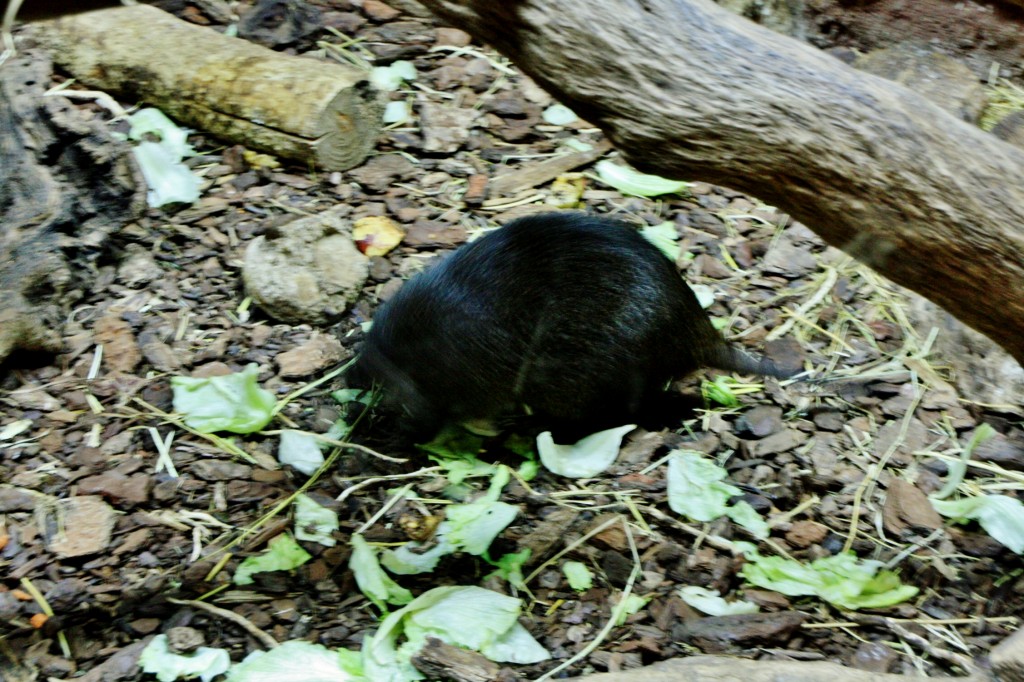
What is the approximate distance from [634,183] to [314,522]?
7.89 ft

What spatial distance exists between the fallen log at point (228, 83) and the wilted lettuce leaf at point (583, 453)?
190 cm

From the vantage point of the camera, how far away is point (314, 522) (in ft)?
11.0

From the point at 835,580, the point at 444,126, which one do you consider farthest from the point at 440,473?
the point at 444,126

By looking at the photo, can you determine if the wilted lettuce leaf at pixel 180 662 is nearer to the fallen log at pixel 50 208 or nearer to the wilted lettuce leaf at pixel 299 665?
the wilted lettuce leaf at pixel 299 665

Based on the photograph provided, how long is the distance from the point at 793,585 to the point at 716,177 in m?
1.45

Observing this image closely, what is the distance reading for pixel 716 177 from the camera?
8.15 feet

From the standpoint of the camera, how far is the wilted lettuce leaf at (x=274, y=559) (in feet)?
10.4

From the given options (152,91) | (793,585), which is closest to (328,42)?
(152,91)

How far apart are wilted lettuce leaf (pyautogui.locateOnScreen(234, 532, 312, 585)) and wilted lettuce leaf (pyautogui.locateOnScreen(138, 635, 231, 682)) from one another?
273mm

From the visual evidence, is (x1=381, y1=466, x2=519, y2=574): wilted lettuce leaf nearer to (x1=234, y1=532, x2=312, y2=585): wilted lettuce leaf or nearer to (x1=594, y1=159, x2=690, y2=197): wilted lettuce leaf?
(x1=234, y1=532, x2=312, y2=585): wilted lettuce leaf

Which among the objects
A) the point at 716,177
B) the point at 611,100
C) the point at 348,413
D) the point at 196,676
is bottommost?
the point at 196,676

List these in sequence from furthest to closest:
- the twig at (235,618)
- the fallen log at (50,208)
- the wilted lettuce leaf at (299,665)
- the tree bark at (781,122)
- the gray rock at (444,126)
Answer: the gray rock at (444,126)
the fallen log at (50,208)
the twig at (235,618)
the wilted lettuce leaf at (299,665)
the tree bark at (781,122)

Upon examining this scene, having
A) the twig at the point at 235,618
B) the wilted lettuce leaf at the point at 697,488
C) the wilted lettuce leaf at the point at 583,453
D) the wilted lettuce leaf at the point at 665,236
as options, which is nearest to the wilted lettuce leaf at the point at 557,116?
the wilted lettuce leaf at the point at 665,236

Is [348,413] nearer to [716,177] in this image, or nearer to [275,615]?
[275,615]
